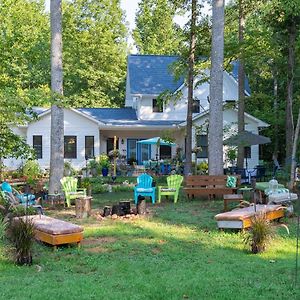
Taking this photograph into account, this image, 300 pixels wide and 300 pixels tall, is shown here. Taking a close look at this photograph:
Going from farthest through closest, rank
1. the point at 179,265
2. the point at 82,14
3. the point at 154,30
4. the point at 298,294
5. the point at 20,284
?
the point at 154,30
the point at 82,14
the point at 179,265
the point at 20,284
the point at 298,294

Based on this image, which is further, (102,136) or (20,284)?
(102,136)

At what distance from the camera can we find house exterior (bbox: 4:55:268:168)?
83.1ft

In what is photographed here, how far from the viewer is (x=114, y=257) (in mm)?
7059

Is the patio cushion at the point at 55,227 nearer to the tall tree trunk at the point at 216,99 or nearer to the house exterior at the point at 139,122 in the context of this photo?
the tall tree trunk at the point at 216,99

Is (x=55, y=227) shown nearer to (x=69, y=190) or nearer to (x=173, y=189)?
(x=69, y=190)

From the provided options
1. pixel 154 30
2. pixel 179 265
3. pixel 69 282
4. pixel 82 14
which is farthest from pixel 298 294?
pixel 154 30

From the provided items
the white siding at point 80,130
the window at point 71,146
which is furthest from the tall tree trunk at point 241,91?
the window at point 71,146

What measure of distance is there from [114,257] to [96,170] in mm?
16716

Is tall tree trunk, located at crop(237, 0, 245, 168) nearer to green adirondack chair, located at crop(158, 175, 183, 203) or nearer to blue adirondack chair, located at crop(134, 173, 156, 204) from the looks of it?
green adirondack chair, located at crop(158, 175, 183, 203)

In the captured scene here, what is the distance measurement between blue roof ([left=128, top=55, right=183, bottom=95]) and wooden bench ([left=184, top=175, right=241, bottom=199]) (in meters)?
13.4

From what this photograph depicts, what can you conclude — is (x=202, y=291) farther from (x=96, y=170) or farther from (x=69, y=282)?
(x=96, y=170)

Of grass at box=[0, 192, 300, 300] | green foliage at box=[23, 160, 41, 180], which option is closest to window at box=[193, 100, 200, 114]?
green foliage at box=[23, 160, 41, 180]

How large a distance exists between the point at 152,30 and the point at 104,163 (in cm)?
2532

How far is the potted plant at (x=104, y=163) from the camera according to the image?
905 inches
